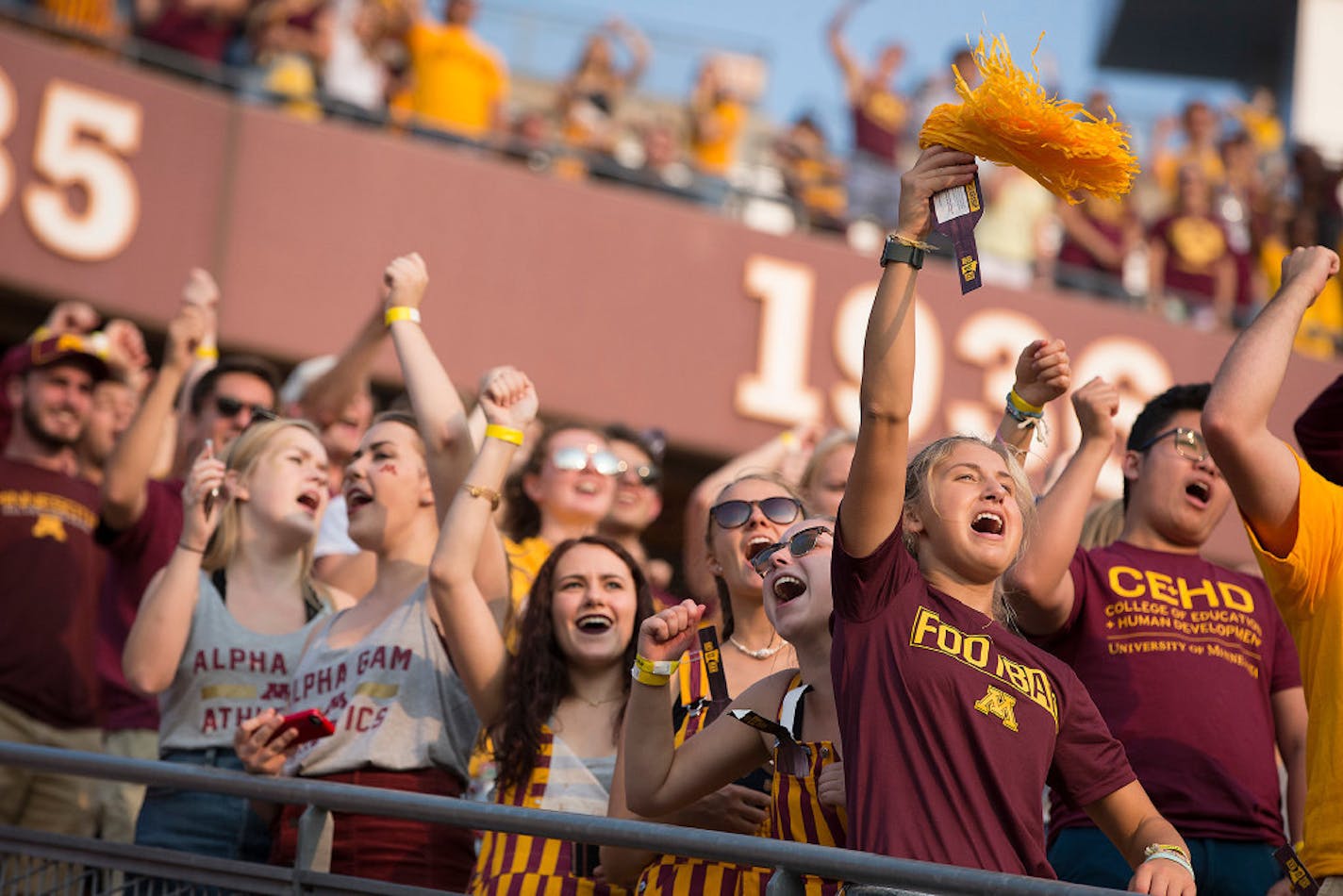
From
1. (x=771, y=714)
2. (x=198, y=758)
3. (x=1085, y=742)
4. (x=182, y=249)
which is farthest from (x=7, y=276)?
(x=1085, y=742)

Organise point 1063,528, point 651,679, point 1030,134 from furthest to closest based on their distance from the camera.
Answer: point 1063,528 < point 651,679 < point 1030,134

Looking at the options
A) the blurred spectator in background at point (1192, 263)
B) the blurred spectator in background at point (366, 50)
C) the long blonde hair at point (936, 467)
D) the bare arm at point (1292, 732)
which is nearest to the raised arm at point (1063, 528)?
the long blonde hair at point (936, 467)

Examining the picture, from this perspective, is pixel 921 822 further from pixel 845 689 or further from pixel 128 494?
pixel 128 494

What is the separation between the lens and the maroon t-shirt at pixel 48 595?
525 cm

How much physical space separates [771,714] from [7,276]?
6.61 m

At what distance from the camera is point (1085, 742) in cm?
309

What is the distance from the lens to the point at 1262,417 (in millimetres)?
3211

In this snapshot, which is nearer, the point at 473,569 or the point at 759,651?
the point at 759,651

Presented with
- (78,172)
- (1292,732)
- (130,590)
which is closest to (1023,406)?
(1292,732)

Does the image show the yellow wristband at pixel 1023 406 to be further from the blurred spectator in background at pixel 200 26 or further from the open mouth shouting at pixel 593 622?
the blurred spectator in background at pixel 200 26

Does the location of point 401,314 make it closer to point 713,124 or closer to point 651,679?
point 651,679

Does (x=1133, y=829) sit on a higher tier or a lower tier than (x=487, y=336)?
lower

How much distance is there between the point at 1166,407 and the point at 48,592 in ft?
11.1

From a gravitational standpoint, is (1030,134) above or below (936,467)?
above
